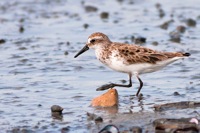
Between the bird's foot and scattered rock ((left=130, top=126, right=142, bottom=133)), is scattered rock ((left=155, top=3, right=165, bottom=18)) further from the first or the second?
scattered rock ((left=130, top=126, right=142, bottom=133))

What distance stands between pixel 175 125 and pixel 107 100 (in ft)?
6.01

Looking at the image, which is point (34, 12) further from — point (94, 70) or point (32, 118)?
point (32, 118)

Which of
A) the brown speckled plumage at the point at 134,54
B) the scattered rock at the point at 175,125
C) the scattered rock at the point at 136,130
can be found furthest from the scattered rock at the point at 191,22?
the scattered rock at the point at 136,130

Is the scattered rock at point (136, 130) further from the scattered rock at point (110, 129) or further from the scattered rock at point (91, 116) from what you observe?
the scattered rock at point (91, 116)

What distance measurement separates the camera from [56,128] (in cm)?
841

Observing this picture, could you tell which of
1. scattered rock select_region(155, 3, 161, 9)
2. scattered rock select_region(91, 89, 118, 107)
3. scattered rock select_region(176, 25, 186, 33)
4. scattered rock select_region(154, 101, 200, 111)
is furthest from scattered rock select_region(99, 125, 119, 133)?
scattered rock select_region(155, 3, 161, 9)

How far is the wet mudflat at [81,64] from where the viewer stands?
29.4 ft

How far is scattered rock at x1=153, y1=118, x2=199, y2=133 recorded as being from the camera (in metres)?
7.89

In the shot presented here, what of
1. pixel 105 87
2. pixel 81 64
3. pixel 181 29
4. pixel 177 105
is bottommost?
pixel 177 105

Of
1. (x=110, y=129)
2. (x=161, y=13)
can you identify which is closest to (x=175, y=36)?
(x=161, y=13)

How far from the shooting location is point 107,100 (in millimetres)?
9594

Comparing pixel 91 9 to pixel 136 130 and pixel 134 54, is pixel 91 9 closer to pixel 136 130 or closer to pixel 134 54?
pixel 134 54

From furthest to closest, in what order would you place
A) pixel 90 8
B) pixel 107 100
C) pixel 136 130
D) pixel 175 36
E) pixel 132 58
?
pixel 90 8
pixel 175 36
pixel 132 58
pixel 107 100
pixel 136 130

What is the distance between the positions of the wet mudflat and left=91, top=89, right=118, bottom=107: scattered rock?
5.1 inches
